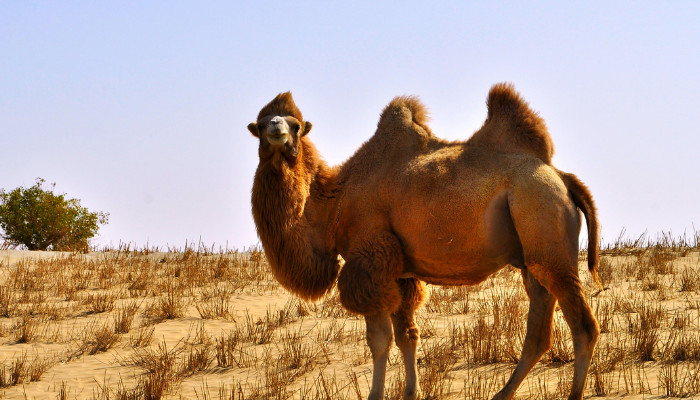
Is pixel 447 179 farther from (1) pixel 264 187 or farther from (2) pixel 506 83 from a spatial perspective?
(1) pixel 264 187

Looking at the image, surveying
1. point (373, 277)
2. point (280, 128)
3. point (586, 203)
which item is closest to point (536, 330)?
point (586, 203)

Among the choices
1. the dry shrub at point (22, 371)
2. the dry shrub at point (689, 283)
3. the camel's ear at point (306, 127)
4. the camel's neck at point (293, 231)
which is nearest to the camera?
the camel's neck at point (293, 231)

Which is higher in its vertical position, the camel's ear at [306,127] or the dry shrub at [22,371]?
the camel's ear at [306,127]

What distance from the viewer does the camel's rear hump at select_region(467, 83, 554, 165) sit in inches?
241

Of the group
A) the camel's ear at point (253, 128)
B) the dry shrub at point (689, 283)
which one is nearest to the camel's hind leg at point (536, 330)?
the camel's ear at point (253, 128)

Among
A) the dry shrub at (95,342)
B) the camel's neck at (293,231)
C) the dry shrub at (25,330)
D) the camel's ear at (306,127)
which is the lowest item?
the dry shrub at (95,342)

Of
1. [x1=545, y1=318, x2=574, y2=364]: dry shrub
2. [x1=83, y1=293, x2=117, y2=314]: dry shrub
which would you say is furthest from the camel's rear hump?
[x1=83, y1=293, x2=117, y2=314]: dry shrub

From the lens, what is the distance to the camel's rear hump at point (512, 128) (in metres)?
6.13

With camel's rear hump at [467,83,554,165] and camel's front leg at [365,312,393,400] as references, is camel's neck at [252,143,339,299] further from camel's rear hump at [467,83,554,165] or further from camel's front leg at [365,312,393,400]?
camel's rear hump at [467,83,554,165]

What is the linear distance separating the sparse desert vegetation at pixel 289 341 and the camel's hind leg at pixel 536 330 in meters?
0.44

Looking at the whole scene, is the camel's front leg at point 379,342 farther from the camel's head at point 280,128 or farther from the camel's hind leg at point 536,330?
the camel's head at point 280,128

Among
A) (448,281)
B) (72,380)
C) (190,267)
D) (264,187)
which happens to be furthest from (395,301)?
(190,267)

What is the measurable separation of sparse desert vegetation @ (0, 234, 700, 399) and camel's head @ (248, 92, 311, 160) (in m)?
2.04

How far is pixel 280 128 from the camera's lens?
620 cm
